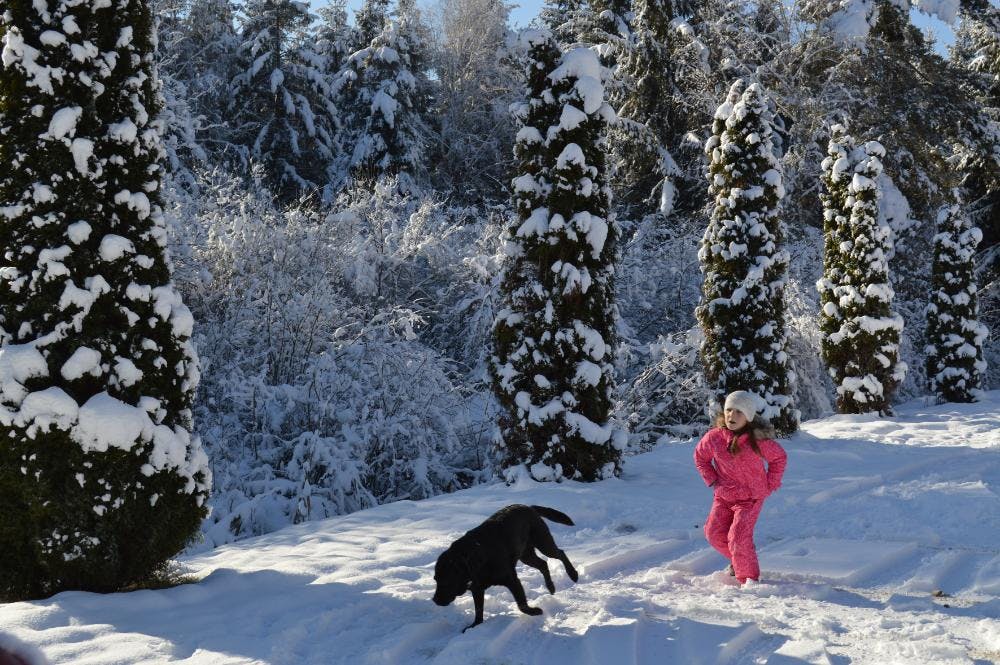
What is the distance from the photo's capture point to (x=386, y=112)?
24062 millimetres

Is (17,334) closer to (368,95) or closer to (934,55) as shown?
(368,95)

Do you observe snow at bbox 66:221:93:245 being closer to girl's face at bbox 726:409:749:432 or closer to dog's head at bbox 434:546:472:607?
dog's head at bbox 434:546:472:607

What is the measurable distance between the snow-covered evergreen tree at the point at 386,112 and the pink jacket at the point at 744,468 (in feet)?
63.9

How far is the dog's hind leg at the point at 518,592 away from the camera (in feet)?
13.6

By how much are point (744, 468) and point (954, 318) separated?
15539 millimetres

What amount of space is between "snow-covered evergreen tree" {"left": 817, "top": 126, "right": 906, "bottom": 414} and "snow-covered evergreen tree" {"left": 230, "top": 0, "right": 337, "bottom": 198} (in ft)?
52.1

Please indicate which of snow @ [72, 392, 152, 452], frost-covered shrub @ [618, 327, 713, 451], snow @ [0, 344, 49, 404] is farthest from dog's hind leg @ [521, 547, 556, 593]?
frost-covered shrub @ [618, 327, 713, 451]

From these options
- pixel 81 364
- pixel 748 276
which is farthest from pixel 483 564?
pixel 748 276

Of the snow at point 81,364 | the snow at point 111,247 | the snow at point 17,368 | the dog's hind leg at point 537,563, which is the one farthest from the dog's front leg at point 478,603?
the snow at point 111,247

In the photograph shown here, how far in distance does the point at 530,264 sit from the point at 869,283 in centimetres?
865

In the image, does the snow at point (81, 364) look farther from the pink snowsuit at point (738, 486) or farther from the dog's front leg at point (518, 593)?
the pink snowsuit at point (738, 486)

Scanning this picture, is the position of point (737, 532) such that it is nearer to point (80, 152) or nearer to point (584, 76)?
point (80, 152)

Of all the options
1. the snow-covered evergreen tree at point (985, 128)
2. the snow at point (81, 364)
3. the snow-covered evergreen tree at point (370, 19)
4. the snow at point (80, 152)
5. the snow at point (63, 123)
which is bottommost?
the snow at point (81, 364)

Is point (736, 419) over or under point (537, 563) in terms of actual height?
over
